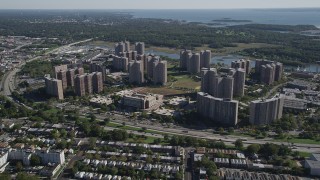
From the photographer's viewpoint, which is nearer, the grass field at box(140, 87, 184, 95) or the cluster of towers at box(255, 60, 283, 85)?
the grass field at box(140, 87, 184, 95)

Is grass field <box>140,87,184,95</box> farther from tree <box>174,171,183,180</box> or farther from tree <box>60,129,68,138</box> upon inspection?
tree <box>174,171,183,180</box>

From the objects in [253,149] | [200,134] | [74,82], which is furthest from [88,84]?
[253,149]

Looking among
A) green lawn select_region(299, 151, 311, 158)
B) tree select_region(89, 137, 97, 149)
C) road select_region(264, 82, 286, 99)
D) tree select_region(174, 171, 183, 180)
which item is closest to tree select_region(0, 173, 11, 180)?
tree select_region(89, 137, 97, 149)

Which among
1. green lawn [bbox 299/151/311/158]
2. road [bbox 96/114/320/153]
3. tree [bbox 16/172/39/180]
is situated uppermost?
tree [bbox 16/172/39/180]

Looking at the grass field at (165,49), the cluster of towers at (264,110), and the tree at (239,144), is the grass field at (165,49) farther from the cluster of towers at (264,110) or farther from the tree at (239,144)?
the tree at (239,144)

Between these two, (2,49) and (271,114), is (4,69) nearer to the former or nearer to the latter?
(2,49)

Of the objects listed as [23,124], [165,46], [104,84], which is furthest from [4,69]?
[165,46]

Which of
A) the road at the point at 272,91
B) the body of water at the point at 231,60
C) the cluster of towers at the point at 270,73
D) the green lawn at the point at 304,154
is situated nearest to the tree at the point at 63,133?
the green lawn at the point at 304,154

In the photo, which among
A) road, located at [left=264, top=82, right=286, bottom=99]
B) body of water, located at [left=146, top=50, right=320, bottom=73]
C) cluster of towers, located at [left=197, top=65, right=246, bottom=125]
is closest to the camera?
cluster of towers, located at [left=197, top=65, right=246, bottom=125]
